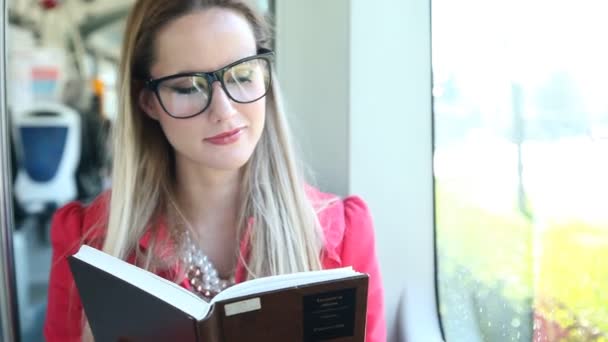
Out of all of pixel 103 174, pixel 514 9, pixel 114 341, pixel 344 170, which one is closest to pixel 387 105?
pixel 344 170

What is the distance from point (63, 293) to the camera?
1051 mm

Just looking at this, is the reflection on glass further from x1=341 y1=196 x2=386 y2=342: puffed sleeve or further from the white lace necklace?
the white lace necklace

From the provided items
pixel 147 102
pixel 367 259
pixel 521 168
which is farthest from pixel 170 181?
pixel 521 168

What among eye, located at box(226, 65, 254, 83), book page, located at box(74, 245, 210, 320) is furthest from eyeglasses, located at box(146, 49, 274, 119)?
book page, located at box(74, 245, 210, 320)

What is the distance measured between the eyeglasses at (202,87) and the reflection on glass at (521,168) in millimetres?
422

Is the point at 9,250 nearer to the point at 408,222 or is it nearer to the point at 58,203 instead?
the point at 408,222

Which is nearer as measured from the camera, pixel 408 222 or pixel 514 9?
pixel 514 9

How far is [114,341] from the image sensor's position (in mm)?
766

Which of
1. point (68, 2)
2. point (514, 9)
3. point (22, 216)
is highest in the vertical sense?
point (68, 2)

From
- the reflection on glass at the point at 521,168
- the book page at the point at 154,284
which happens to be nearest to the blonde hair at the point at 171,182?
the book page at the point at 154,284

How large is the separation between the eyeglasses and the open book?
0.30 meters

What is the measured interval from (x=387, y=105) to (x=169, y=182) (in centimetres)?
51

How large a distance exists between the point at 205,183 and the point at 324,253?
27 cm

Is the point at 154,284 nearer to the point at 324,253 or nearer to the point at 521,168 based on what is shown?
the point at 324,253
